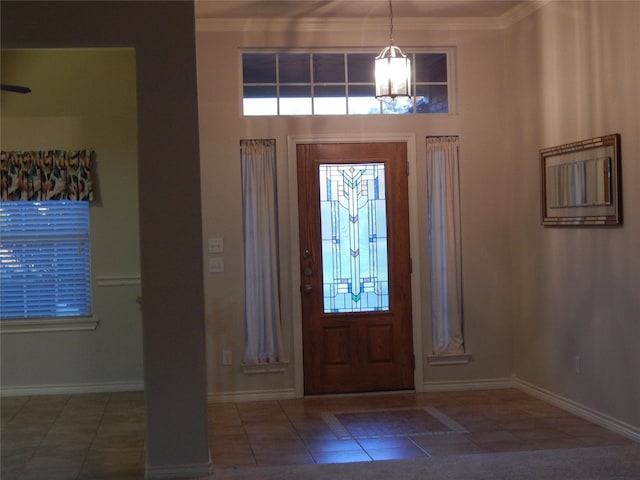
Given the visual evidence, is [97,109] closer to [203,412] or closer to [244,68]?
[244,68]

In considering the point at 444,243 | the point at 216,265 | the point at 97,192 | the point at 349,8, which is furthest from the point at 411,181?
the point at 97,192

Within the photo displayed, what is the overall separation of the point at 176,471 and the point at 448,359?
2966 millimetres

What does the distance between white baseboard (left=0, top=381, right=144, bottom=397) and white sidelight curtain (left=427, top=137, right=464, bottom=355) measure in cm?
256

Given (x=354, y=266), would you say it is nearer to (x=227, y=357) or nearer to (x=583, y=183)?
(x=227, y=357)

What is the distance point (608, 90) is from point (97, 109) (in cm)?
404

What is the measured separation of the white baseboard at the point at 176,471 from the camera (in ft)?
14.6

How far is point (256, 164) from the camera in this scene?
6594 mm

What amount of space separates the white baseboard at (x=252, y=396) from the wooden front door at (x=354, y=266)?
163 millimetres

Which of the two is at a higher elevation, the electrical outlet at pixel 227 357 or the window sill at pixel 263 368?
the electrical outlet at pixel 227 357

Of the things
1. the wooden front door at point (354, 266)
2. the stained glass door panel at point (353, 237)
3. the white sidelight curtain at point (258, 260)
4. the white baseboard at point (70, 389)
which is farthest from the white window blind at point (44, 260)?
the stained glass door panel at point (353, 237)

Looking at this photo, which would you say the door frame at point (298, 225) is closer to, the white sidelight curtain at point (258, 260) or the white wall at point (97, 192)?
the white sidelight curtain at point (258, 260)

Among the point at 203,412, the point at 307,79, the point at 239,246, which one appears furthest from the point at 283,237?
the point at 203,412

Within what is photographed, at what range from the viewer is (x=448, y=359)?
6812 mm

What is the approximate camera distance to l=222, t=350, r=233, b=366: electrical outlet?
21.6 ft
